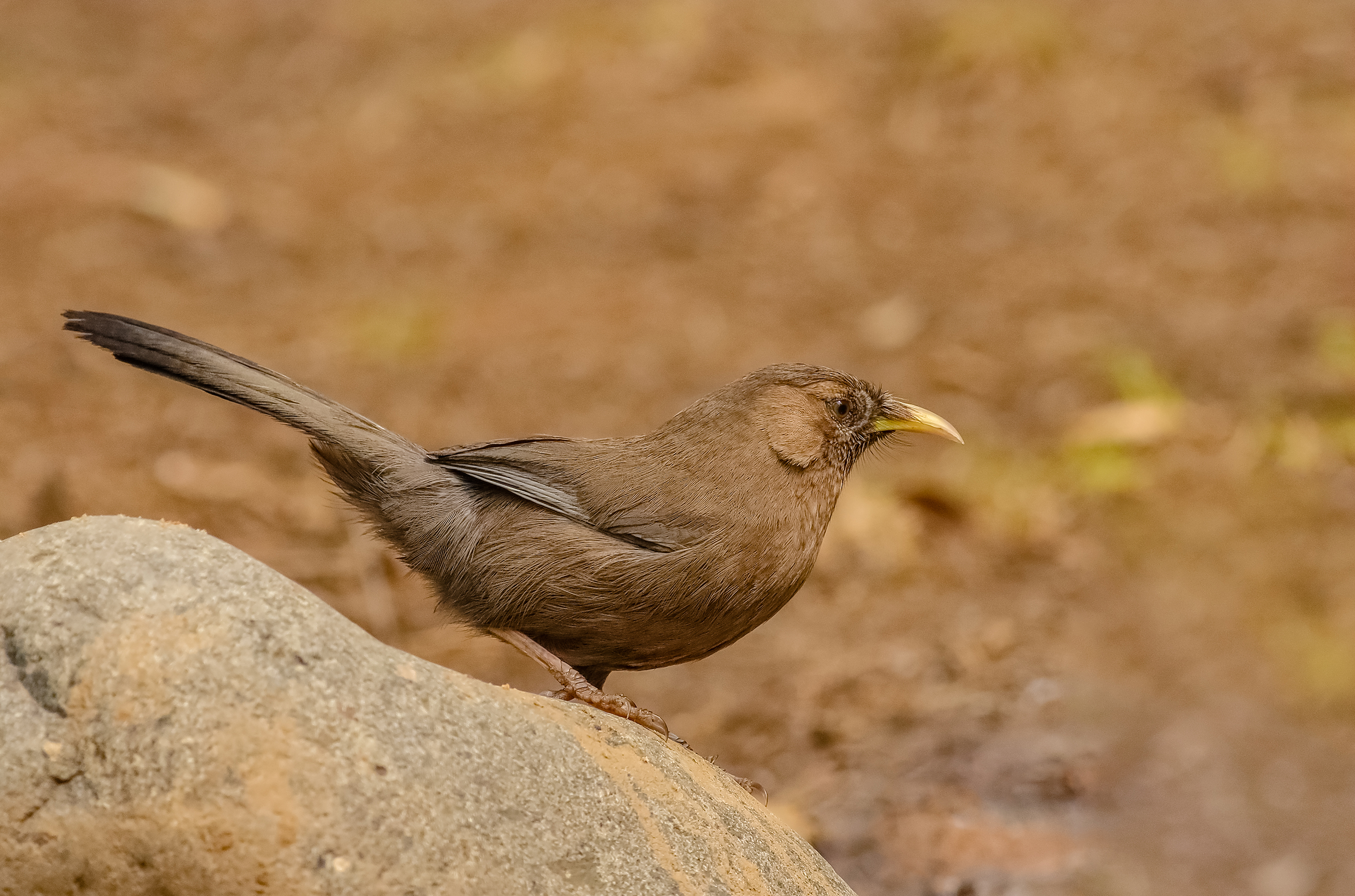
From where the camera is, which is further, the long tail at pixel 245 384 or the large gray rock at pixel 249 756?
the long tail at pixel 245 384

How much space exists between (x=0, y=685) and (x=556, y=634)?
158 cm

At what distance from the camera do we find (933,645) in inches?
254

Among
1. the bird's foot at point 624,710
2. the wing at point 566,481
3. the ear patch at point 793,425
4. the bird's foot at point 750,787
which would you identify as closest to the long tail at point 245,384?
the wing at point 566,481

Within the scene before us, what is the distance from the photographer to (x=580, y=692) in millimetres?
3807

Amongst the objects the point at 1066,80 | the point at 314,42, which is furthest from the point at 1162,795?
the point at 314,42

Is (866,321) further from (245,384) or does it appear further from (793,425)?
(245,384)

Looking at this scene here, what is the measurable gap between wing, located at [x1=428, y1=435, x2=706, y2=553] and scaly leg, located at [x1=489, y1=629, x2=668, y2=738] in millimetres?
387

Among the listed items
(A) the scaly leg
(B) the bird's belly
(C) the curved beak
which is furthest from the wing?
(C) the curved beak

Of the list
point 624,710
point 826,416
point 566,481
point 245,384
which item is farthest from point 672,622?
point 245,384

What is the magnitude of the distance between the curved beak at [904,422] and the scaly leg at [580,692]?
1.25 m

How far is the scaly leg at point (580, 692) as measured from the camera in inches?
148

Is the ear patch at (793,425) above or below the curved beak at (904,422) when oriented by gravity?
below

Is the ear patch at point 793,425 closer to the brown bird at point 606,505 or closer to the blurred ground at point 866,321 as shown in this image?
the brown bird at point 606,505

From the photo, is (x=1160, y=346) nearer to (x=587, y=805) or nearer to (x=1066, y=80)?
(x=1066, y=80)
